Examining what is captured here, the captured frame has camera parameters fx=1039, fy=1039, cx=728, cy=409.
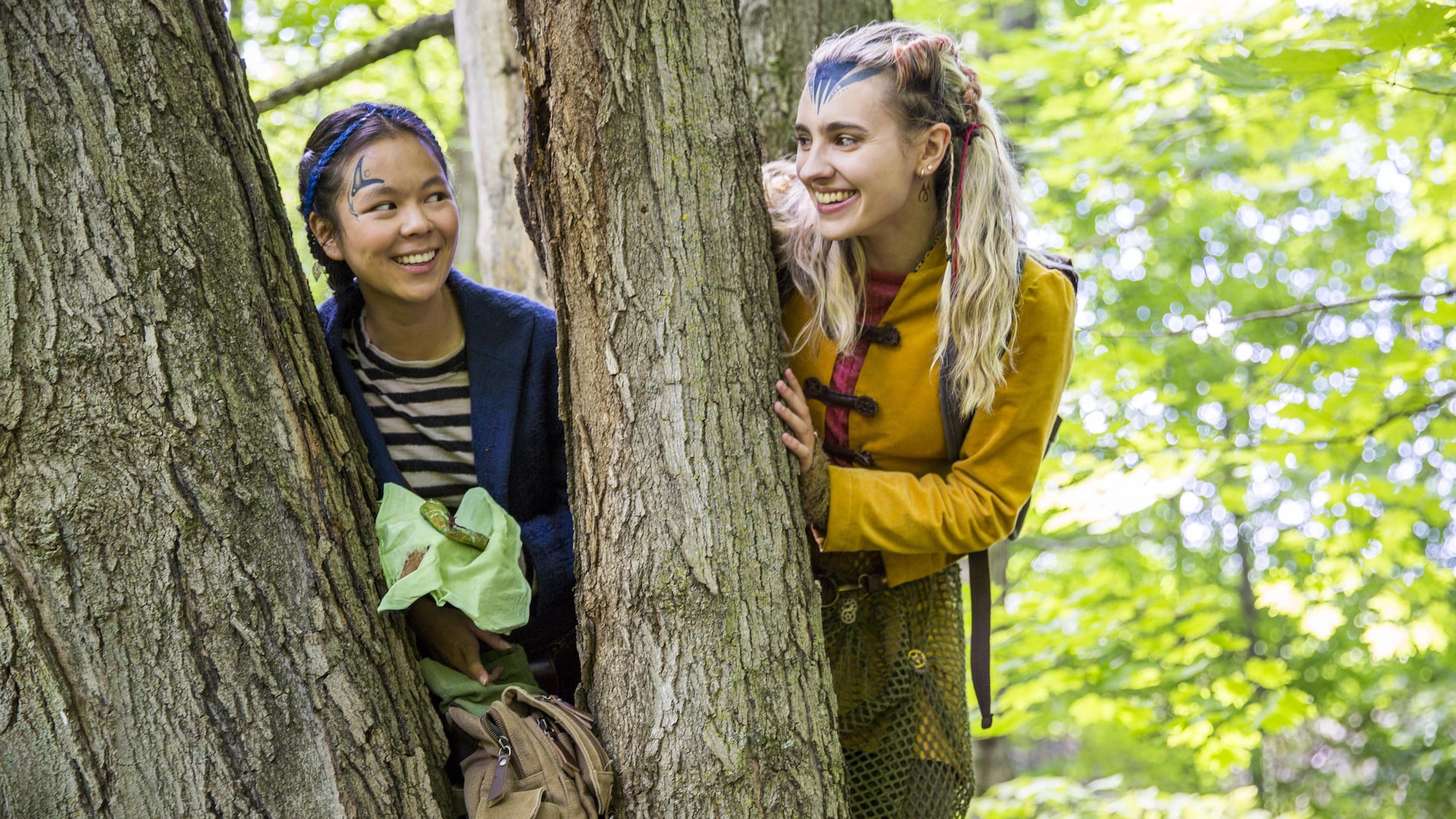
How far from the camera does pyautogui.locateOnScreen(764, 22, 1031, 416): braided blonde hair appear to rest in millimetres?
2254

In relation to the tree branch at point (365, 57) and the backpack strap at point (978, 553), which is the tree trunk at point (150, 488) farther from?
the tree branch at point (365, 57)

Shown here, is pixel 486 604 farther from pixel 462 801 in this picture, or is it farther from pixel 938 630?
pixel 938 630

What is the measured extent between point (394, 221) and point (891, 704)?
158 centimetres

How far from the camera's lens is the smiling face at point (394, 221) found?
7.45ft

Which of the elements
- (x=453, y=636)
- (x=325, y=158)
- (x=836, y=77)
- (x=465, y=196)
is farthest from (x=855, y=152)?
(x=465, y=196)

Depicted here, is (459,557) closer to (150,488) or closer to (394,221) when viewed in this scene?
(150,488)

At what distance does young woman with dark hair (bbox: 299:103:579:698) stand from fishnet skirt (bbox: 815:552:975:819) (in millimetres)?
649

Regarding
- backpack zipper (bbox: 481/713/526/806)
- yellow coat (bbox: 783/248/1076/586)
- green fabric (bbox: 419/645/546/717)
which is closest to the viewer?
backpack zipper (bbox: 481/713/526/806)

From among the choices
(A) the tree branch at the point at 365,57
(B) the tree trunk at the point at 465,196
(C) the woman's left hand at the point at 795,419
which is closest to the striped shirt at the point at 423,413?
(C) the woman's left hand at the point at 795,419

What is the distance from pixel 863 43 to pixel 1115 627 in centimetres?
379

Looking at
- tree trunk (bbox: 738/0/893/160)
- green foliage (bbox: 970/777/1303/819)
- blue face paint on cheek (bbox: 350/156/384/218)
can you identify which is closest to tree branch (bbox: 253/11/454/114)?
tree trunk (bbox: 738/0/893/160)

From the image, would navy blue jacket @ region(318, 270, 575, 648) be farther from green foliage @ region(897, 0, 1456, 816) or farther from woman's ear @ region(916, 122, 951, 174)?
green foliage @ region(897, 0, 1456, 816)

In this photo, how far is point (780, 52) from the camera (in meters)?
3.20

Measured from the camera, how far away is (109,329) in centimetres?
168
